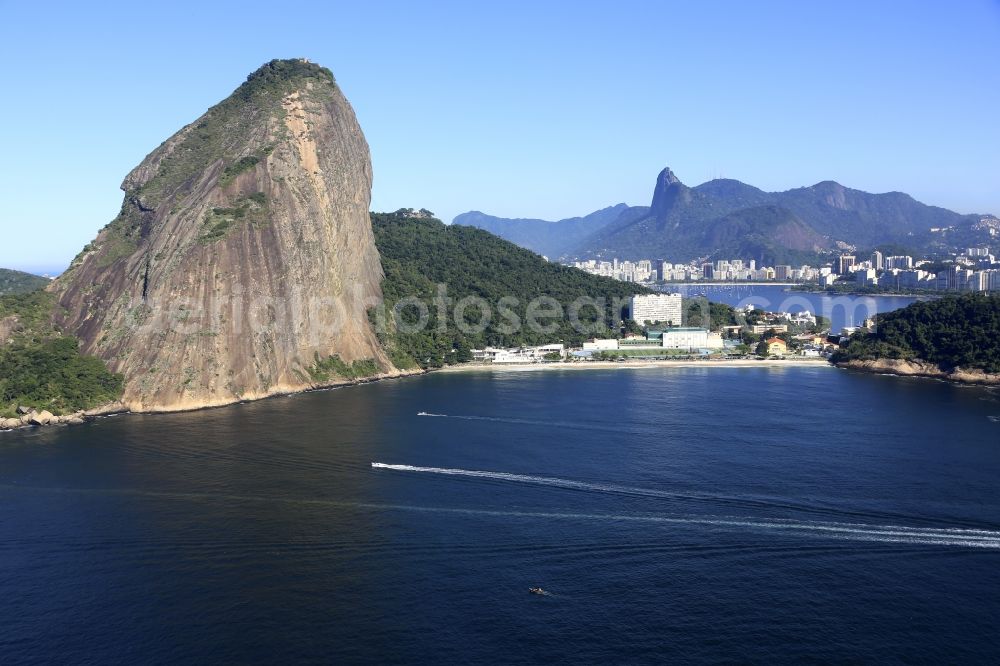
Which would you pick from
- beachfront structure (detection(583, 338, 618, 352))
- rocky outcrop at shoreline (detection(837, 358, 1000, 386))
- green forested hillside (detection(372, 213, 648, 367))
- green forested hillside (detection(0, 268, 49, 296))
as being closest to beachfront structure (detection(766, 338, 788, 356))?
rocky outcrop at shoreline (detection(837, 358, 1000, 386))

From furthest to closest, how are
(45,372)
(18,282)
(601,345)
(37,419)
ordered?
(18,282)
(601,345)
(45,372)
(37,419)

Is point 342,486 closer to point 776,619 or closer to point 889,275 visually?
point 776,619

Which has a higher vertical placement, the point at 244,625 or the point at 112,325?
the point at 112,325

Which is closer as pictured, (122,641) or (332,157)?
(122,641)

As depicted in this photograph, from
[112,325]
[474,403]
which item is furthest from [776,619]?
[112,325]

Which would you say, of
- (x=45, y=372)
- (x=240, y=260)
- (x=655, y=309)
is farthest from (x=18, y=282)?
(x=655, y=309)

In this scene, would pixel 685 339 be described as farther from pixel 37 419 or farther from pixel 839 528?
pixel 37 419

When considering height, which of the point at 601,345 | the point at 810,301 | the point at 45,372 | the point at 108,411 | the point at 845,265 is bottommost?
the point at 108,411
